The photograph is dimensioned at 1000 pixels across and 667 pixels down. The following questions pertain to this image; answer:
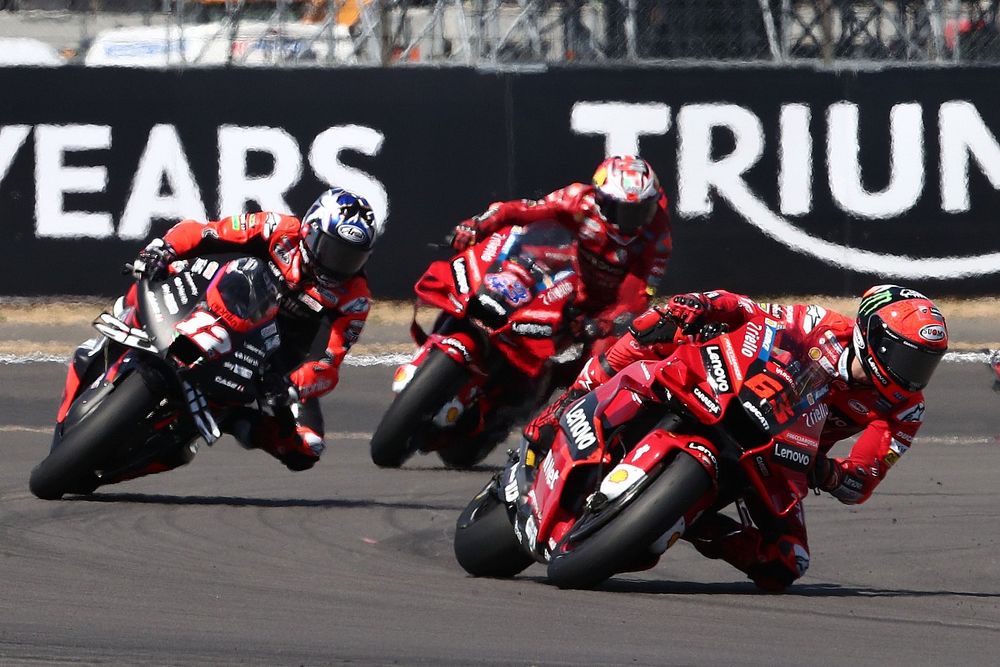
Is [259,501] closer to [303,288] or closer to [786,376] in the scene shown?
[303,288]

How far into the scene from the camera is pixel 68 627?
191 inches

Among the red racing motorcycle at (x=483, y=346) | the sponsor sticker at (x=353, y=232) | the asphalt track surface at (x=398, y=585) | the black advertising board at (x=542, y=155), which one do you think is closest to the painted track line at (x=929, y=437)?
the asphalt track surface at (x=398, y=585)

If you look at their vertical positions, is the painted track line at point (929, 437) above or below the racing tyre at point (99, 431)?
below

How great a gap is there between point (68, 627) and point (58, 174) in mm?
8173

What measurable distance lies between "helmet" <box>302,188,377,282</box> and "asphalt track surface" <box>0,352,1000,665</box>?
1058 millimetres

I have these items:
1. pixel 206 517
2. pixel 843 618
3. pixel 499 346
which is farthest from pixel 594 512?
pixel 499 346

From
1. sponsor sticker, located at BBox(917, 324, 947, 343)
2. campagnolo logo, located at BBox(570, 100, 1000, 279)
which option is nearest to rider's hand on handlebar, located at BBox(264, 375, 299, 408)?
sponsor sticker, located at BBox(917, 324, 947, 343)

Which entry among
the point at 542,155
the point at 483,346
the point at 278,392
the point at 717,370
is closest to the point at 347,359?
the point at 542,155

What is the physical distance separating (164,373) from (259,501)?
0.99 metres

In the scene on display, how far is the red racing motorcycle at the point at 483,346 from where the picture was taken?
856cm

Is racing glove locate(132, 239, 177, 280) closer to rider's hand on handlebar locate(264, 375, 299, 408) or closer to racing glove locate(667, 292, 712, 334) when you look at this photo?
rider's hand on handlebar locate(264, 375, 299, 408)

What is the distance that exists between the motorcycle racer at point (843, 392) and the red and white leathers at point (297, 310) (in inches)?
71.1

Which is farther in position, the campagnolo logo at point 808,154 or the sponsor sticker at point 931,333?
the campagnolo logo at point 808,154

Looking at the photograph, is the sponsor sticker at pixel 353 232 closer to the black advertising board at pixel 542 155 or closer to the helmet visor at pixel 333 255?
the helmet visor at pixel 333 255
